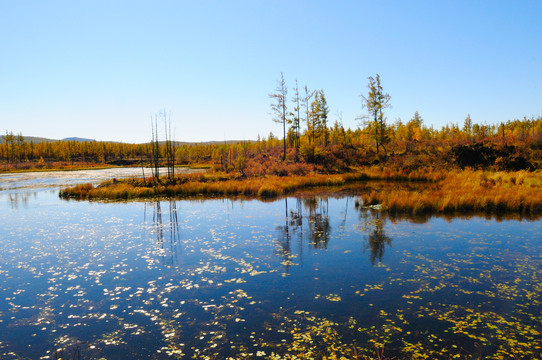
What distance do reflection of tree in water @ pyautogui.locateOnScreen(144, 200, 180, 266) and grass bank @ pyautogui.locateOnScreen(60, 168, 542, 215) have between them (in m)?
7.83

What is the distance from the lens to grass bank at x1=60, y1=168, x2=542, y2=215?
1980 centimetres

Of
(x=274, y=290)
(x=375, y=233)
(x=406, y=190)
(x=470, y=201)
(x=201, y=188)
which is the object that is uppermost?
(x=201, y=188)

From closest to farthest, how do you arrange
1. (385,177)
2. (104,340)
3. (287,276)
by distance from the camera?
(104,340)
(287,276)
(385,177)

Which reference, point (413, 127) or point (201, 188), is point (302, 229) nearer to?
point (201, 188)

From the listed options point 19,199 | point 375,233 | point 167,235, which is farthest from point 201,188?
point 375,233

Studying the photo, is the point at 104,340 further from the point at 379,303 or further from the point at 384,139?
the point at 384,139

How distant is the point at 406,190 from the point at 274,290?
69.6 feet

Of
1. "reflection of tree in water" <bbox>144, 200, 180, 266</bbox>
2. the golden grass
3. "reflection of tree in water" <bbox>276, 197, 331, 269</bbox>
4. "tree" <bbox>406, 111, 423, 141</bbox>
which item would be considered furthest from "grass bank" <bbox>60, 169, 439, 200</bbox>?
"tree" <bbox>406, 111, 423, 141</bbox>

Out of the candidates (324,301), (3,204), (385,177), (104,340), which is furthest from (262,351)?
(385,177)

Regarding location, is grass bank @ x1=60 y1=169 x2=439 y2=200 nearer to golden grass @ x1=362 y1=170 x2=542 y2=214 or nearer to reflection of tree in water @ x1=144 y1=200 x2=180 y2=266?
reflection of tree in water @ x1=144 y1=200 x2=180 y2=266

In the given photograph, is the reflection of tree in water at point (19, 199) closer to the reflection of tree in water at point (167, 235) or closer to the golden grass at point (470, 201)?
the reflection of tree in water at point (167, 235)

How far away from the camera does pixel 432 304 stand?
7895 millimetres

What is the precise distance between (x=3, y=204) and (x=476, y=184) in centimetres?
3725

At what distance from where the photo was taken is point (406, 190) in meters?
26.7
